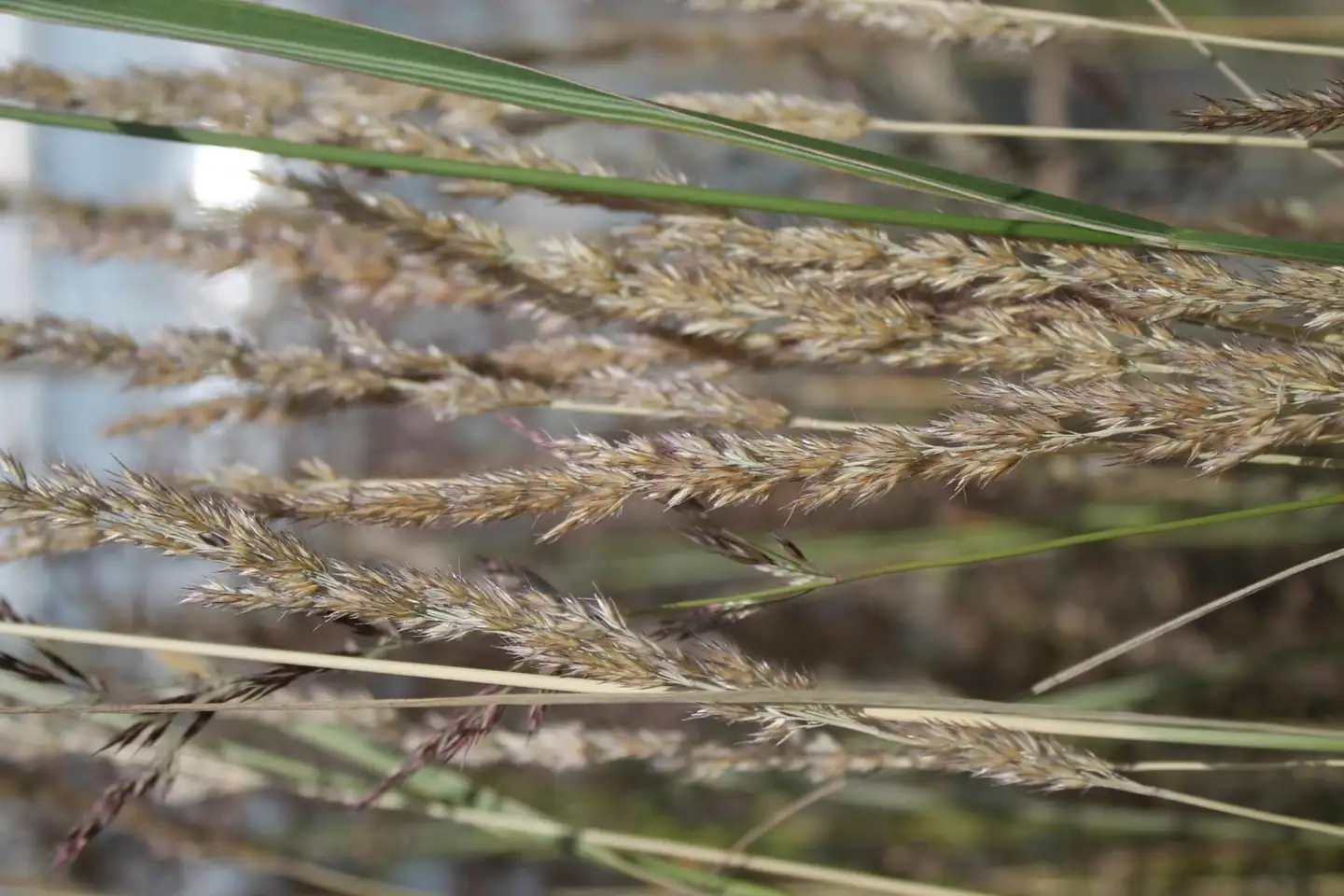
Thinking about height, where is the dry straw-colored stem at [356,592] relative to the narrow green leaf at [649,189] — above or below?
below

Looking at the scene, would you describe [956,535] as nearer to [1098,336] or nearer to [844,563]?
[844,563]

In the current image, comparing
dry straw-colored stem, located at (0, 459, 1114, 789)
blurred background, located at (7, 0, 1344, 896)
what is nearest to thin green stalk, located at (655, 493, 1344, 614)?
dry straw-colored stem, located at (0, 459, 1114, 789)

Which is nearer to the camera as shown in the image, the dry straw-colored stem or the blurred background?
the dry straw-colored stem

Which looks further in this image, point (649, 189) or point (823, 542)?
point (823, 542)

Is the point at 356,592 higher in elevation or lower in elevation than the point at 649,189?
lower

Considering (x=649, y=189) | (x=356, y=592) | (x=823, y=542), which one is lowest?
(x=823, y=542)

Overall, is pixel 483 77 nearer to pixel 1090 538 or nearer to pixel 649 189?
pixel 649 189

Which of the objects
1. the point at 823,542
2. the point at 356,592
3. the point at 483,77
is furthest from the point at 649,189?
the point at 823,542

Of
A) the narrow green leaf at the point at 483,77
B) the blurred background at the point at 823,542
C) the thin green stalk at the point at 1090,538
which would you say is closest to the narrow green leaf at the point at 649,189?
the narrow green leaf at the point at 483,77

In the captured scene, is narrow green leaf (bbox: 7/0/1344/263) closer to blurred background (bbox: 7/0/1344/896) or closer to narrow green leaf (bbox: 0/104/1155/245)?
narrow green leaf (bbox: 0/104/1155/245)

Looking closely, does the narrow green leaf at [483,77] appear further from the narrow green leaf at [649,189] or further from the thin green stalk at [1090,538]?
the thin green stalk at [1090,538]
